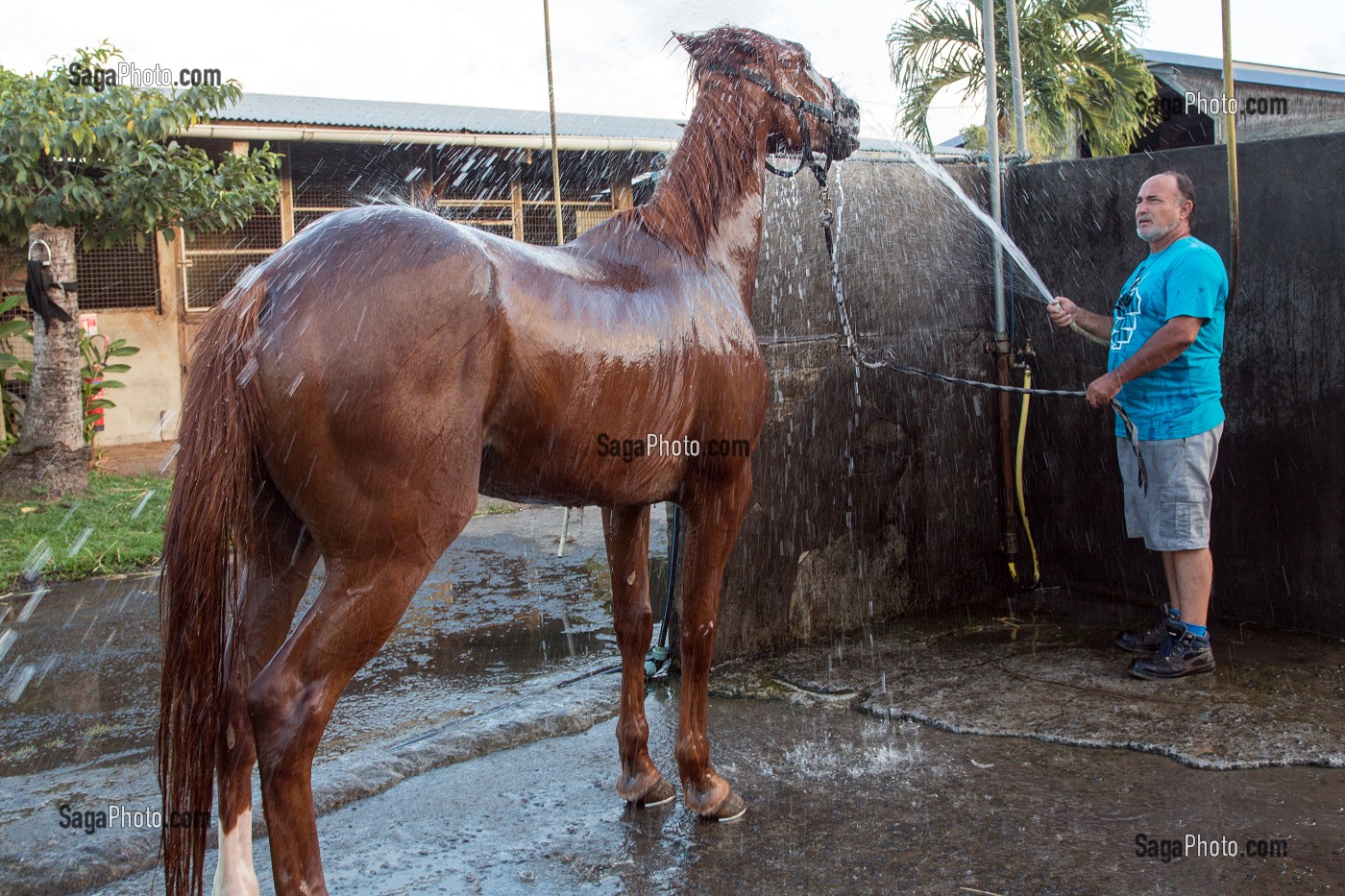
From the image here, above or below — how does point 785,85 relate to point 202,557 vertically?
above

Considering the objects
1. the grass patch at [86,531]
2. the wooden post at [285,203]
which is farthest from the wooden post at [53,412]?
the wooden post at [285,203]

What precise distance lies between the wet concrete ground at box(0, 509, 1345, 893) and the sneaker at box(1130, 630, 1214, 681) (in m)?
0.09

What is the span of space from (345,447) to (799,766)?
76.4 inches

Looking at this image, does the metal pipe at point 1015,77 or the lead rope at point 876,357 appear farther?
the metal pipe at point 1015,77

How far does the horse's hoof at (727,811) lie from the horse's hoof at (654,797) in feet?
0.62

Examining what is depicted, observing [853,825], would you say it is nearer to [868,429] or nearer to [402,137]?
[868,429]

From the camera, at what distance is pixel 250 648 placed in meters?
2.55

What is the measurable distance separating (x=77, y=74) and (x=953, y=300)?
7016 millimetres

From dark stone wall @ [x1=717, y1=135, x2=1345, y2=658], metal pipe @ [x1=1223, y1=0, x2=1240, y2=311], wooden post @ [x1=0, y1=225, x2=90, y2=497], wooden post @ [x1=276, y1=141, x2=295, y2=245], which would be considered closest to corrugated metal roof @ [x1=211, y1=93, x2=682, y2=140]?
wooden post @ [x1=276, y1=141, x2=295, y2=245]

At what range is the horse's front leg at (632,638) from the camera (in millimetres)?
3266

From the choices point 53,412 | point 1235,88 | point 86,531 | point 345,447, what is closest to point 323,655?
point 345,447

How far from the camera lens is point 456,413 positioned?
7.85 ft

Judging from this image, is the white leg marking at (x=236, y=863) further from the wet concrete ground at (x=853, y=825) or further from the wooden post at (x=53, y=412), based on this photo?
the wooden post at (x=53, y=412)

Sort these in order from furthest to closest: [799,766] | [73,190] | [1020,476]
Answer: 1. [73,190]
2. [1020,476]
3. [799,766]
